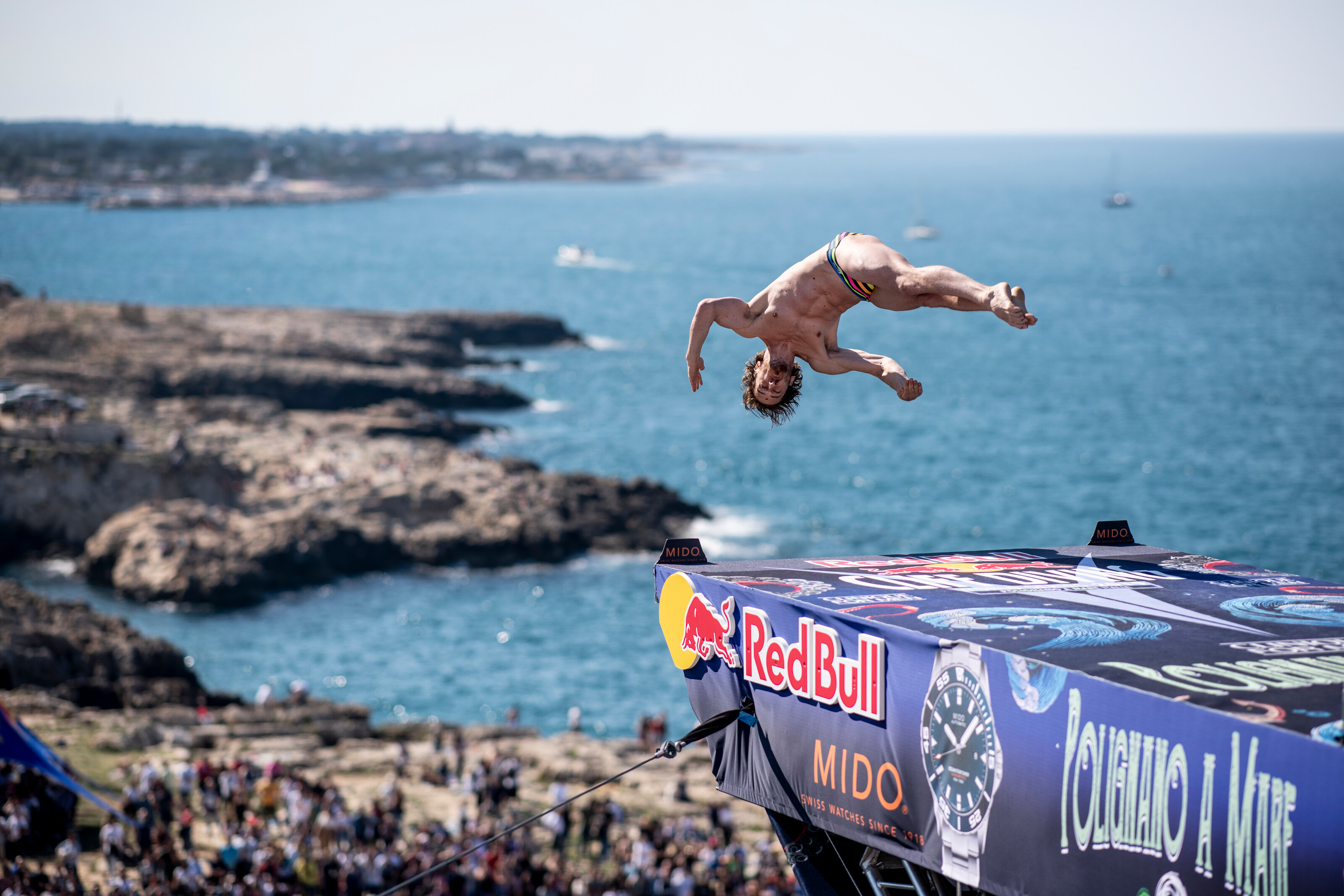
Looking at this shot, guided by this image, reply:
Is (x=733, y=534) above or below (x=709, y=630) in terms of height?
below

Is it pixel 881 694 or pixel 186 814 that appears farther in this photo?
pixel 186 814

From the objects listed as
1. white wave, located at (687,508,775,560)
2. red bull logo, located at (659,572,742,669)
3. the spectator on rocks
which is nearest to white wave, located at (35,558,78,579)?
white wave, located at (687,508,775,560)

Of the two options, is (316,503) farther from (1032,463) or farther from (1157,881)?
(1157,881)

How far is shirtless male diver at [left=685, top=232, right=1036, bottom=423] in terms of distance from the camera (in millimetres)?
9305

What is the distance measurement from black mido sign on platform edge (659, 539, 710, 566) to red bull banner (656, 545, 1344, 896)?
0.14m

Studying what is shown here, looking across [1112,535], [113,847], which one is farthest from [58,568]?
[1112,535]

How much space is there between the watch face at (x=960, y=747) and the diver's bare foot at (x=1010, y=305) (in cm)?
253

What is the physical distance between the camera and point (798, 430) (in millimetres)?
71562

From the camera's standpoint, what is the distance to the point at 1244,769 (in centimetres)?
526

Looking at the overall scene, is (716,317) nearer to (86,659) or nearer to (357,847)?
(357,847)

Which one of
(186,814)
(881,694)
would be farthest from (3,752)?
(881,694)

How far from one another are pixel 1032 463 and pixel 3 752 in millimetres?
52834

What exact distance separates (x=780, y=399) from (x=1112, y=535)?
10.6 feet

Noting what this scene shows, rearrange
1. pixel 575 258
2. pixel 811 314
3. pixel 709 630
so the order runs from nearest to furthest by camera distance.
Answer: pixel 709 630 → pixel 811 314 → pixel 575 258
